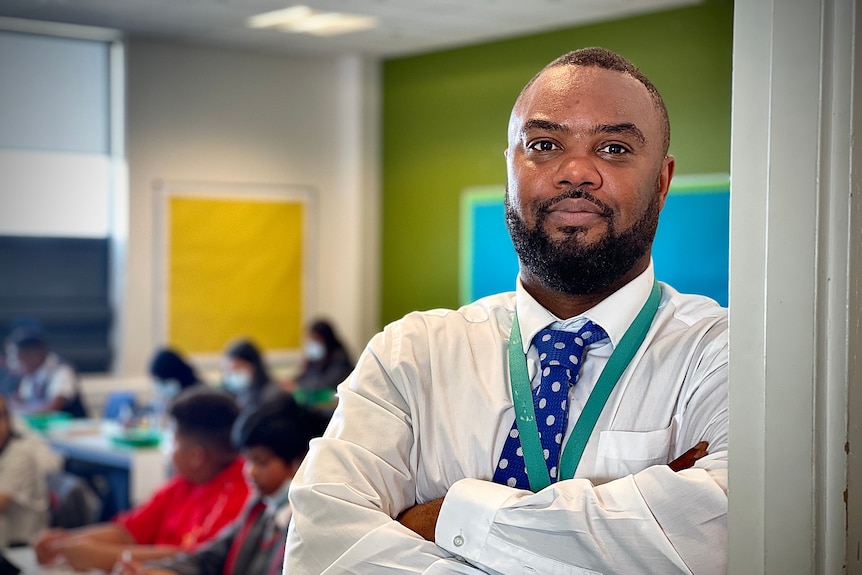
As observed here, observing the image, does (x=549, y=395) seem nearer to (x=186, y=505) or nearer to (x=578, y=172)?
(x=578, y=172)

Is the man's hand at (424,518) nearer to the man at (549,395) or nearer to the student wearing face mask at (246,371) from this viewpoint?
the man at (549,395)

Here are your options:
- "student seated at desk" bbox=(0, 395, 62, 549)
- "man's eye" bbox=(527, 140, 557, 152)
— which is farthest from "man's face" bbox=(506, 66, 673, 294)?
"student seated at desk" bbox=(0, 395, 62, 549)

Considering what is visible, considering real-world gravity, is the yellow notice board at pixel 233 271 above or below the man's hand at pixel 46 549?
above

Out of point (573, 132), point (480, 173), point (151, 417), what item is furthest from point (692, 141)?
point (573, 132)

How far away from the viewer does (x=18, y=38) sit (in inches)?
295

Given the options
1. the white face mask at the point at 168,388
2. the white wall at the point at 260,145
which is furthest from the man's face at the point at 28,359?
the white wall at the point at 260,145

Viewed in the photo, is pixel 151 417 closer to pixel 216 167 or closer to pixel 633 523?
pixel 216 167

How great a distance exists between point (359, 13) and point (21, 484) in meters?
3.96

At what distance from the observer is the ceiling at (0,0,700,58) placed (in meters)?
6.76

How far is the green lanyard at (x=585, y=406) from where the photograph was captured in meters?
1.51

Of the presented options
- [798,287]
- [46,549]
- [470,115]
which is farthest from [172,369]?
[798,287]

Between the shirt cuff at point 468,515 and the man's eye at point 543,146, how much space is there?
0.49m

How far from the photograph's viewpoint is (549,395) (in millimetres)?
1562

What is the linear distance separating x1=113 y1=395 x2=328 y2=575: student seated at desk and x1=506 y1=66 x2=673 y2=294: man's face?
68.9 inches
